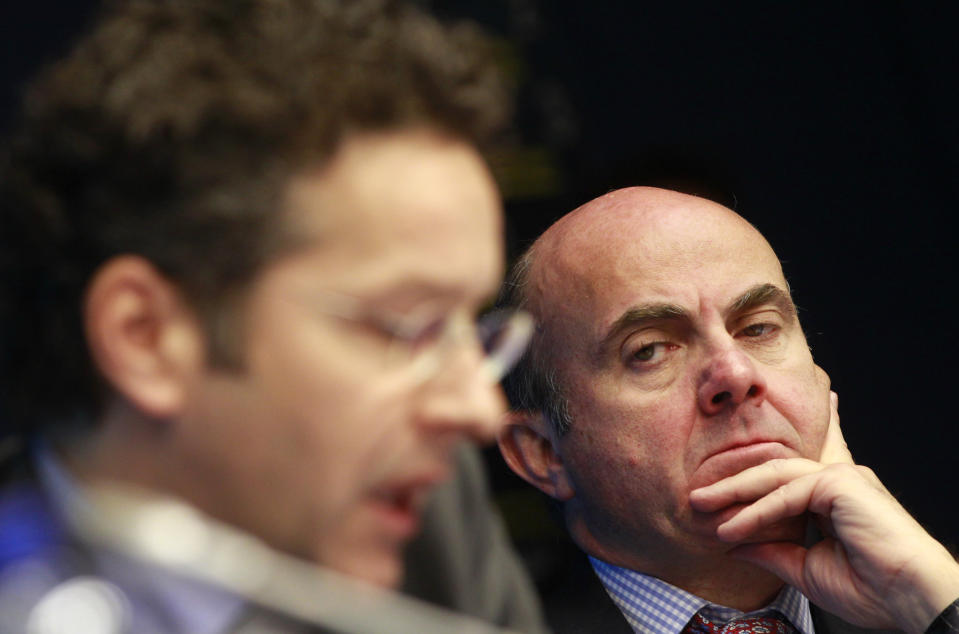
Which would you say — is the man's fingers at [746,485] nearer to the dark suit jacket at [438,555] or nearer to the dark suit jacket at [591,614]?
the dark suit jacket at [591,614]

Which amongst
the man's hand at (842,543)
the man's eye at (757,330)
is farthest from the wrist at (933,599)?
the man's eye at (757,330)

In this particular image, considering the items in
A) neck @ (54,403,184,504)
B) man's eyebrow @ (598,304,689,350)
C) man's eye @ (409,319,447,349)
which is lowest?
man's eyebrow @ (598,304,689,350)

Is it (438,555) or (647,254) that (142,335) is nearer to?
(438,555)

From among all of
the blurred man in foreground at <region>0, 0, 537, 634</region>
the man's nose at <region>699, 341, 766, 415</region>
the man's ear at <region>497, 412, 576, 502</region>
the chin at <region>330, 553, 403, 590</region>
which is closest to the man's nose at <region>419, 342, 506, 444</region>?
the blurred man in foreground at <region>0, 0, 537, 634</region>

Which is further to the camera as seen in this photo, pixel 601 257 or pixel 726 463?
pixel 601 257

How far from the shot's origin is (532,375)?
1619 millimetres

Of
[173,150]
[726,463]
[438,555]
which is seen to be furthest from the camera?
[726,463]

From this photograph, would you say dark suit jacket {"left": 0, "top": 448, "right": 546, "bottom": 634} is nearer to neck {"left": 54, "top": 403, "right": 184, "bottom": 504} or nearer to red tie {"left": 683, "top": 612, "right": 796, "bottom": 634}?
neck {"left": 54, "top": 403, "right": 184, "bottom": 504}

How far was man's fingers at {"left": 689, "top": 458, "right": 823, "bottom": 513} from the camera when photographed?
1416 millimetres

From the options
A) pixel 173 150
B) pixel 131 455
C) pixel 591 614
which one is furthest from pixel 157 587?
pixel 591 614

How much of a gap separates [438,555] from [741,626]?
25.5 inches

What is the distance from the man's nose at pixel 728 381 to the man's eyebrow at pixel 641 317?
0.25ft

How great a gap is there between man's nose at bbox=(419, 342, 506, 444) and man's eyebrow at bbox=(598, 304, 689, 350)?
0.66 metres

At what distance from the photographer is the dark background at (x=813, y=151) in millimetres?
1705
